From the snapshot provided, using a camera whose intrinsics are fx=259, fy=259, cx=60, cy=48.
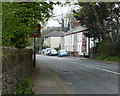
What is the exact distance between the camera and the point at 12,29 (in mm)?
8539

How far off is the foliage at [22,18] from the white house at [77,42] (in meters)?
44.8

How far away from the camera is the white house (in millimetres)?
62716

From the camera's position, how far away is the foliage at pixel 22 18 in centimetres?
844

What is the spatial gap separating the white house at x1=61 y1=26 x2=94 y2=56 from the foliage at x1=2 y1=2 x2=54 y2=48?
147ft

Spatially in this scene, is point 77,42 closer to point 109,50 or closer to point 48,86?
point 109,50

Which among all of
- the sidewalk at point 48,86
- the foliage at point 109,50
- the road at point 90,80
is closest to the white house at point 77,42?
the foliage at point 109,50

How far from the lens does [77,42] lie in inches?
2832

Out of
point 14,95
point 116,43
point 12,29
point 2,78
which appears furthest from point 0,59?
point 116,43

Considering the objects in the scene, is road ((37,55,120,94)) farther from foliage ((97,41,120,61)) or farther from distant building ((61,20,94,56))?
distant building ((61,20,94,56))

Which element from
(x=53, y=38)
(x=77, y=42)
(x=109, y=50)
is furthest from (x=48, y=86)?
(x=53, y=38)

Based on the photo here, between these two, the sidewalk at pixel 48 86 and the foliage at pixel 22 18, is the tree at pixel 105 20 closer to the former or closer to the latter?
the foliage at pixel 22 18

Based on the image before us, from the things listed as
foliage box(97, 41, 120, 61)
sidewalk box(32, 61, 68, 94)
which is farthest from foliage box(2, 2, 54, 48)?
foliage box(97, 41, 120, 61)

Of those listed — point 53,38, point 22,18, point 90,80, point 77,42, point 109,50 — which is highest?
point 53,38

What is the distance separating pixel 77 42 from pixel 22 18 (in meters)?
61.5
